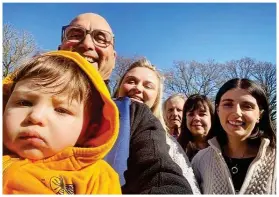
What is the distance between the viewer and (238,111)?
1559mm

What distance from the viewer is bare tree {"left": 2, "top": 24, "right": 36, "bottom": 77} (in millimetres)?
1521

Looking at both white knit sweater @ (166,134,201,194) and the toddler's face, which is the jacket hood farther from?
white knit sweater @ (166,134,201,194)

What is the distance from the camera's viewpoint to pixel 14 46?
5.19 feet

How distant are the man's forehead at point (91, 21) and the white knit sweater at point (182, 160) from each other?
0.48m

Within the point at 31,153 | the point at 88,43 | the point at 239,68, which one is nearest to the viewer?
the point at 31,153

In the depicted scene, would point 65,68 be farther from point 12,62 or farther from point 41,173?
point 41,173

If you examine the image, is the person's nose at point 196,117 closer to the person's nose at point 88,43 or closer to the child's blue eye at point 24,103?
the person's nose at point 88,43

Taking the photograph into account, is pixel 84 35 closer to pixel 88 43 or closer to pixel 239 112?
pixel 88 43

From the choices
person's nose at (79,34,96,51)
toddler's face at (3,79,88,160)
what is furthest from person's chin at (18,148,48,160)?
person's nose at (79,34,96,51)

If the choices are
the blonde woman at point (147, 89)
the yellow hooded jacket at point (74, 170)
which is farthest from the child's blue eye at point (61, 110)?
the blonde woman at point (147, 89)

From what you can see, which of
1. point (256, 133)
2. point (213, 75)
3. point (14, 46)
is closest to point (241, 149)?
point (256, 133)

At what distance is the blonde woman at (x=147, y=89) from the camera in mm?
1532

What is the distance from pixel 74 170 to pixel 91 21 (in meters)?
0.55

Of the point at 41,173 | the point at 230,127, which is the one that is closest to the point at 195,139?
the point at 230,127
